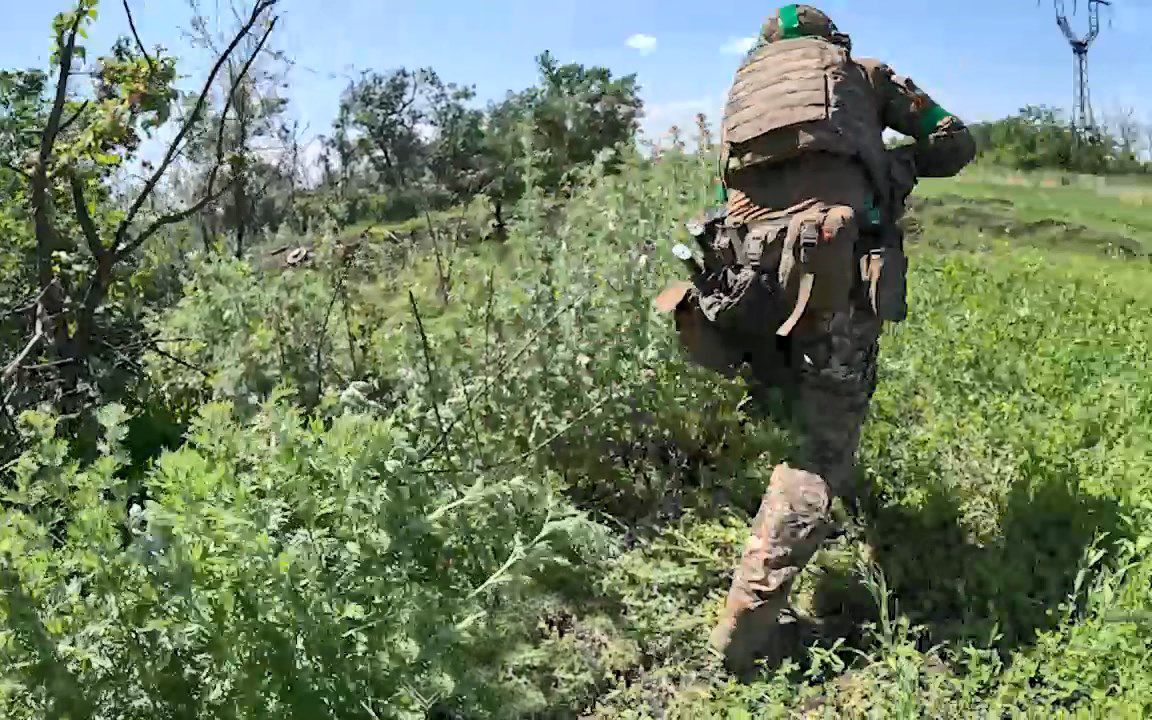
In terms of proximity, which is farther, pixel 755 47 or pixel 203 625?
pixel 755 47

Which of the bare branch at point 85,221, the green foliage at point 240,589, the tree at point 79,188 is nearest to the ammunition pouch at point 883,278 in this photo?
the green foliage at point 240,589

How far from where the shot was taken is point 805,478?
2.71 meters

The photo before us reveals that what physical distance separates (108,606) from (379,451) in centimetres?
56

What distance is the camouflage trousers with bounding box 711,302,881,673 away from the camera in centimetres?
259

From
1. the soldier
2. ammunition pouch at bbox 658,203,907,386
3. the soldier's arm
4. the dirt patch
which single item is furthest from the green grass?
ammunition pouch at bbox 658,203,907,386

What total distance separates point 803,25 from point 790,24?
4cm

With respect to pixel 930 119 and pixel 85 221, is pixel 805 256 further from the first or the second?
pixel 85 221

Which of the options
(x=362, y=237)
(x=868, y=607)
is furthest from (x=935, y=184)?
(x=868, y=607)

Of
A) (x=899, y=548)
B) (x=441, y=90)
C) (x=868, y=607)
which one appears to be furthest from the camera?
(x=441, y=90)

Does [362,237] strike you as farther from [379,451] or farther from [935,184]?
[935,184]

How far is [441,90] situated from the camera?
2069 centimetres

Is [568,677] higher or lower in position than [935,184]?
lower

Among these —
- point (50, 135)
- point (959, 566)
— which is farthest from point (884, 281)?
point (50, 135)

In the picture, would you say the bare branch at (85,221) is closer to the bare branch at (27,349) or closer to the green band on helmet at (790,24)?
the bare branch at (27,349)
